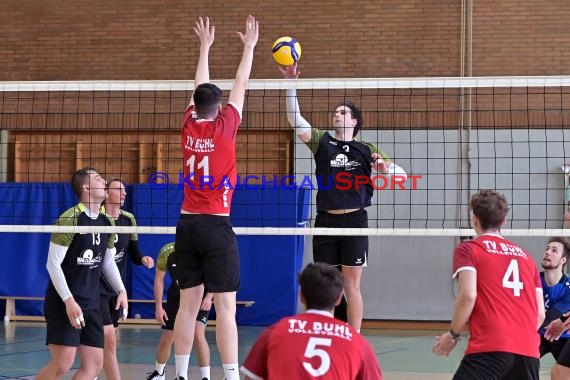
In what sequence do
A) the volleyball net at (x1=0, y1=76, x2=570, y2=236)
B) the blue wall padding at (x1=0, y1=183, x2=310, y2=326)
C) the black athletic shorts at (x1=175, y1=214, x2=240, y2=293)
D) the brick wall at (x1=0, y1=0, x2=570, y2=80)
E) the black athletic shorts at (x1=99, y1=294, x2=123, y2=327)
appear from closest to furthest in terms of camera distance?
1. the black athletic shorts at (x1=175, y1=214, x2=240, y2=293)
2. the black athletic shorts at (x1=99, y1=294, x2=123, y2=327)
3. the blue wall padding at (x1=0, y1=183, x2=310, y2=326)
4. the volleyball net at (x1=0, y1=76, x2=570, y2=236)
5. the brick wall at (x1=0, y1=0, x2=570, y2=80)

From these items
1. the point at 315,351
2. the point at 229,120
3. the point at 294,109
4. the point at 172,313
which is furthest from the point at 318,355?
the point at 172,313

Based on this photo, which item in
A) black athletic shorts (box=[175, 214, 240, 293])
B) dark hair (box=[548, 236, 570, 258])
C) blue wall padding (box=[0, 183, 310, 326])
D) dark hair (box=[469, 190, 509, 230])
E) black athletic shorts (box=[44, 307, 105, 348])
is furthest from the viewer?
blue wall padding (box=[0, 183, 310, 326])

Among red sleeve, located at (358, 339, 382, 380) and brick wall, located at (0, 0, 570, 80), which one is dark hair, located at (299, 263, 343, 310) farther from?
brick wall, located at (0, 0, 570, 80)

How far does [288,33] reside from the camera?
52.2 ft

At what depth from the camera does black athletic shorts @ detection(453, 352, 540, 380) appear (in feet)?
16.2

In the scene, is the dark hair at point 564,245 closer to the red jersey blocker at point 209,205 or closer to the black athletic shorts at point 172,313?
the red jersey blocker at point 209,205

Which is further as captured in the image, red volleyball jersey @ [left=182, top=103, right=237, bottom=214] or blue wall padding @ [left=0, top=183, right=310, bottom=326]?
blue wall padding @ [left=0, top=183, right=310, bottom=326]

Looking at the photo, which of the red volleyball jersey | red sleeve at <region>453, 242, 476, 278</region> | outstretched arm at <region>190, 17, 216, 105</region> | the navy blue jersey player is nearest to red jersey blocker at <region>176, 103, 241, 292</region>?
the red volleyball jersey

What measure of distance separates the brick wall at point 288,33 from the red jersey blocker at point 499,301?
35.7ft

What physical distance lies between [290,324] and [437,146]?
12228mm

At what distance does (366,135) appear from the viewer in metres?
15.6

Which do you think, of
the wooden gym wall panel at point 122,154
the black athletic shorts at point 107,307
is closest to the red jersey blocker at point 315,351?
the black athletic shorts at point 107,307

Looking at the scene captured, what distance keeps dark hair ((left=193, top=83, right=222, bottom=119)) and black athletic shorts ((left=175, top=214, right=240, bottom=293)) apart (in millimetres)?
741

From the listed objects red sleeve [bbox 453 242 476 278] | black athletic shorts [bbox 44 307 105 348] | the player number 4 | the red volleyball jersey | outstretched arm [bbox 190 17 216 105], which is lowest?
black athletic shorts [bbox 44 307 105 348]
